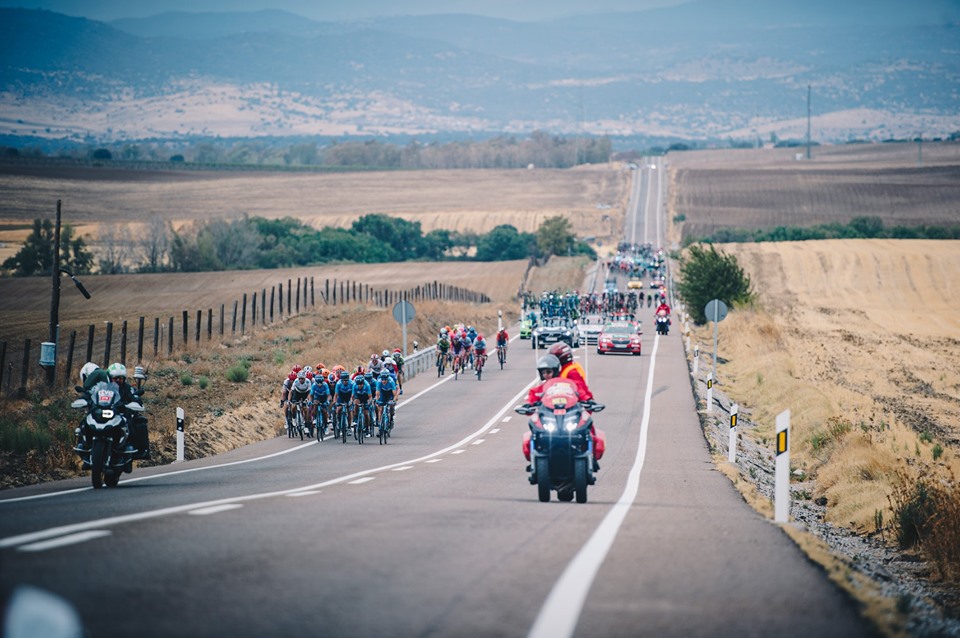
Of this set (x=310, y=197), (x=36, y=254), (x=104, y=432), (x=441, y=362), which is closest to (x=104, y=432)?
(x=104, y=432)

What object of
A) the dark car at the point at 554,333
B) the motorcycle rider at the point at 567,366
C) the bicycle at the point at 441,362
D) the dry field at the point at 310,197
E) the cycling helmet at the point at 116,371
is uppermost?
the dry field at the point at 310,197

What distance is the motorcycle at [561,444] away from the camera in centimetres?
1393

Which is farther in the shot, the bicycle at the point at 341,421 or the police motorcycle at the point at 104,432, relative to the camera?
the bicycle at the point at 341,421

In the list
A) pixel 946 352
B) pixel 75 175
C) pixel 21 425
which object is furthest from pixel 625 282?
pixel 21 425

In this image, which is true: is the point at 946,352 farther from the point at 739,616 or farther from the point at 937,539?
the point at 739,616

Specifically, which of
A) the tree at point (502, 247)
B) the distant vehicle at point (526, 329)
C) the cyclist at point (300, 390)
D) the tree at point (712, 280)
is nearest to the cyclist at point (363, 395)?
the cyclist at point (300, 390)

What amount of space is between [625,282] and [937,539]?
8769cm

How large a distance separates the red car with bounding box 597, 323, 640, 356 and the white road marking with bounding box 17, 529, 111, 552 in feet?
137

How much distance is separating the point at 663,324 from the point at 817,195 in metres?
107

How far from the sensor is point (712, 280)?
63.9 meters

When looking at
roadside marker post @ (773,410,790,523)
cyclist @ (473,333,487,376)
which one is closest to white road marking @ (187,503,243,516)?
roadside marker post @ (773,410,790,523)

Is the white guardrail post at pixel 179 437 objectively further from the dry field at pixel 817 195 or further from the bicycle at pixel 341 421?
the dry field at pixel 817 195

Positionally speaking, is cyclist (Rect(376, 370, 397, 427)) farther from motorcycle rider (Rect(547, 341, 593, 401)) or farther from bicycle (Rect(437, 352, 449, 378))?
bicycle (Rect(437, 352, 449, 378))

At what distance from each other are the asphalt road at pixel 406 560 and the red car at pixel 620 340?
33.1 metres
